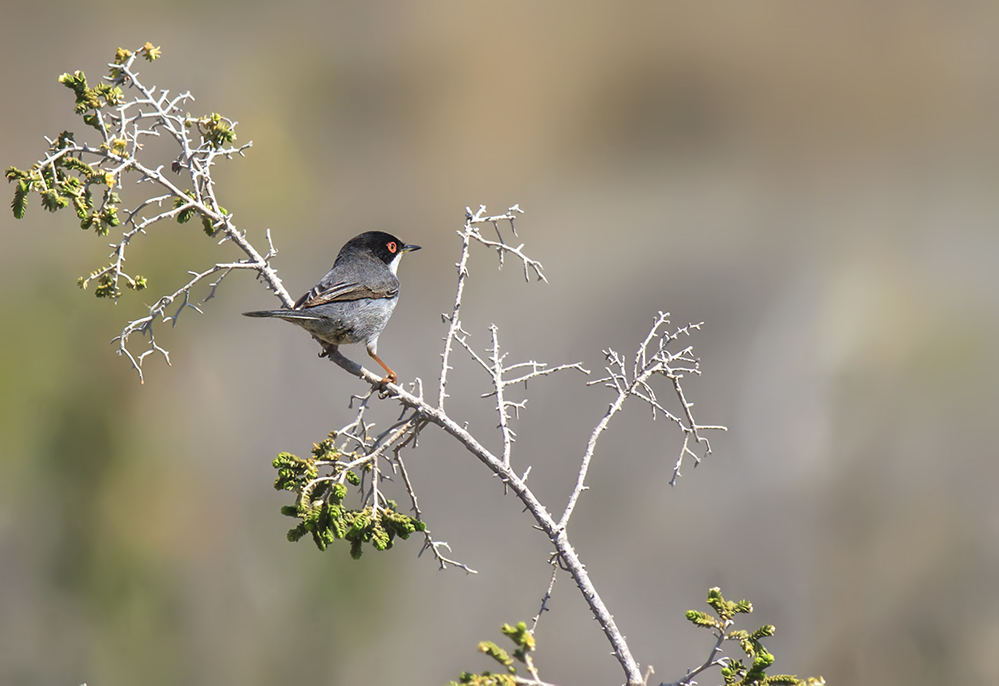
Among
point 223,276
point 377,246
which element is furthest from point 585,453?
point 377,246

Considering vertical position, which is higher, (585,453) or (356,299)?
(356,299)

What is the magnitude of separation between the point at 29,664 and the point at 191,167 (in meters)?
14.0

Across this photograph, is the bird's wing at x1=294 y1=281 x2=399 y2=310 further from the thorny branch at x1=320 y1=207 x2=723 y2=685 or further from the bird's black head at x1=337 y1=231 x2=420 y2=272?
the thorny branch at x1=320 y1=207 x2=723 y2=685

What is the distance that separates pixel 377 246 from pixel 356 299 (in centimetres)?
93

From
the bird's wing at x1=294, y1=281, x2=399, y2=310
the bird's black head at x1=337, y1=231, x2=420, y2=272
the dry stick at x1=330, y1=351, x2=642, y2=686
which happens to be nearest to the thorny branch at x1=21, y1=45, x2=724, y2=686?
the dry stick at x1=330, y1=351, x2=642, y2=686

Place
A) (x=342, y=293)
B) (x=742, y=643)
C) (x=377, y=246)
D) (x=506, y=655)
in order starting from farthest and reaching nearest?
(x=377, y=246), (x=342, y=293), (x=742, y=643), (x=506, y=655)

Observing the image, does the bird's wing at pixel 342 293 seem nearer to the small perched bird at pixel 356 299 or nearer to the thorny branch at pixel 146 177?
the small perched bird at pixel 356 299

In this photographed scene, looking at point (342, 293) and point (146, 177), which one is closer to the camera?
point (146, 177)

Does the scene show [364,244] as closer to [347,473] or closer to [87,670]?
[347,473]

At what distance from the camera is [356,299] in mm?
4715

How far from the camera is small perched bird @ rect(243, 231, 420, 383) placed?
4.39m

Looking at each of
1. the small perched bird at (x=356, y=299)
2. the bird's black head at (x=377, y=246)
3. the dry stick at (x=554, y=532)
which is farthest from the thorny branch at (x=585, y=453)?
the bird's black head at (x=377, y=246)

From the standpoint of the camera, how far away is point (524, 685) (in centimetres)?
247

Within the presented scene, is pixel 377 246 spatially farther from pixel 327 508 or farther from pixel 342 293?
pixel 327 508
